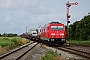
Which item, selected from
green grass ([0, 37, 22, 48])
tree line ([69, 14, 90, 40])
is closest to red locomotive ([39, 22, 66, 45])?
green grass ([0, 37, 22, 48])

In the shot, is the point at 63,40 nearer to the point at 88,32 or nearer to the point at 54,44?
the point at 54,44

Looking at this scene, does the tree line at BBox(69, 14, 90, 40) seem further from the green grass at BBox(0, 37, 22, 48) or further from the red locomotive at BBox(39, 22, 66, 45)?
the red locomotive at BBox(39, 22, 66, 45)

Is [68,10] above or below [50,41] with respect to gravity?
above

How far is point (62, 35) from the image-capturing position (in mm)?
37156

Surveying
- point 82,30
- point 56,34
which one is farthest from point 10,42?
point 82,30

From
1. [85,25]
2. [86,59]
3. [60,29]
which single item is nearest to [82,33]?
[85,25]

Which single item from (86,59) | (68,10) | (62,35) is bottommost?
(86,59)

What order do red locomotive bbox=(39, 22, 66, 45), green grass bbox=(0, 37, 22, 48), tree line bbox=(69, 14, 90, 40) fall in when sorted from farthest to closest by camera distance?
tree line bbox=(69, 14, 90, 40), red locomotive bbox=(39, 22, 66, 45), green grass bbox=(0, 37, 22, 48)

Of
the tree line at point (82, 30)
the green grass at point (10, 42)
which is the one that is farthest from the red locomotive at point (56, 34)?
the tree line at point (82, 30)

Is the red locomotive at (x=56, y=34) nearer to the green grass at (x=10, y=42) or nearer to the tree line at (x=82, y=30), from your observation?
the green grass at (x=10, y=42)

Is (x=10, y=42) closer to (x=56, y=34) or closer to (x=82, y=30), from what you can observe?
(x=56, y=34)

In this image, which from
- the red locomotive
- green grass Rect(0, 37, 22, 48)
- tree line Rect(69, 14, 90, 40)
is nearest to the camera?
green grass Rect(0, 37, 22, 48)

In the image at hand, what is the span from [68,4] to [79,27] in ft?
25.7

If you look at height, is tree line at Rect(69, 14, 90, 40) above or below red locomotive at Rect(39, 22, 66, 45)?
above
